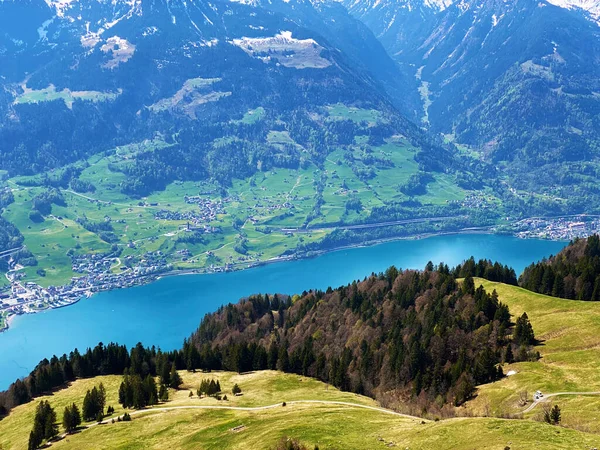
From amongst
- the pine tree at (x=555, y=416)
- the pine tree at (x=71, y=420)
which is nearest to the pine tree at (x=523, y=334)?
the pine tree at (x=555, y=416)

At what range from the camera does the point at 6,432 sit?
86.8m

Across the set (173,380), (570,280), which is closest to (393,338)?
(570,280)

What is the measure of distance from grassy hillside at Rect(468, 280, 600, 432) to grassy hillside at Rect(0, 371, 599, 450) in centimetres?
1053

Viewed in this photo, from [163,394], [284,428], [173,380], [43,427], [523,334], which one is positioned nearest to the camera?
[284,428]

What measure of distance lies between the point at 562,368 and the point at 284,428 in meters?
33.8

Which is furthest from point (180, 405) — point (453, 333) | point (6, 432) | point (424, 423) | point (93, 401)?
point (453, 333)

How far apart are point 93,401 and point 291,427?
32828 millimetres

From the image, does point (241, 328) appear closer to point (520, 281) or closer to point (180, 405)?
point (520, 281)

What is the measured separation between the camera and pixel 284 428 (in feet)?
201

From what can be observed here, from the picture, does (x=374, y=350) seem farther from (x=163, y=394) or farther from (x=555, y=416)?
(x=555, y=416)

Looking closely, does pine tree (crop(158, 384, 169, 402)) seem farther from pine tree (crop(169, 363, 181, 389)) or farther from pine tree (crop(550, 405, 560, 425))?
pine tree (crop(550, 405, 560, 425))

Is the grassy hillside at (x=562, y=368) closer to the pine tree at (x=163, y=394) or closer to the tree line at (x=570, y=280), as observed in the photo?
the tree line at (x=570, y=280)

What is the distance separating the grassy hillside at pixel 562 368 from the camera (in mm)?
63188

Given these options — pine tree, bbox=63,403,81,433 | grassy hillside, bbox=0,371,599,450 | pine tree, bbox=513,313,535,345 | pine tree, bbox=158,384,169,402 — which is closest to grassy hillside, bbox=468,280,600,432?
pine tree, bbox=513,313,535,345
